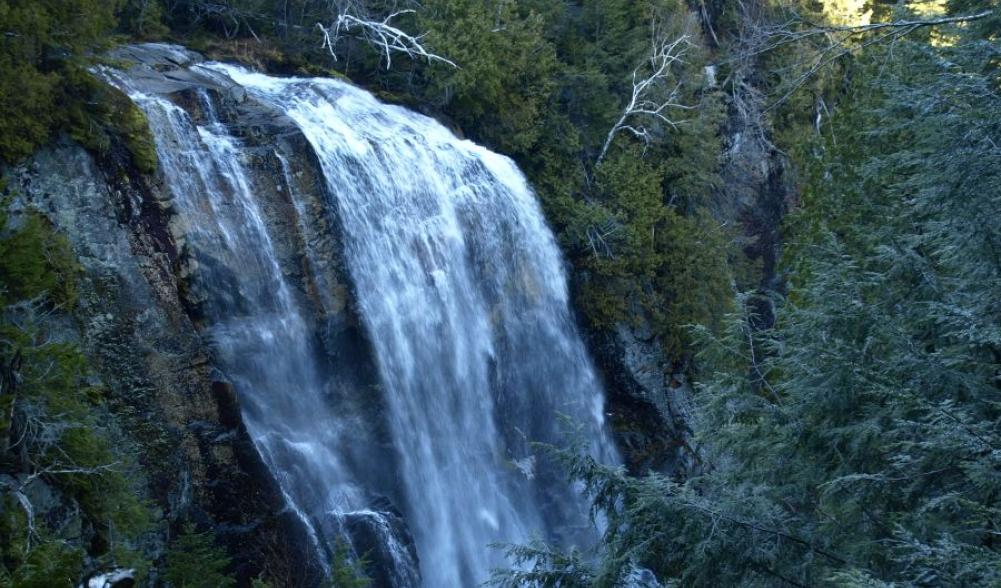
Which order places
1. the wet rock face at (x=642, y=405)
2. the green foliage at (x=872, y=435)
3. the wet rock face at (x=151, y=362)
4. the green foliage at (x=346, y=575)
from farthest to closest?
the wet rock face at (x=642, y=405) → the wet rock face at (x=151, y=362) → the green foliage at (x=346, y=575) → the green foliage at (x=872, y=435)

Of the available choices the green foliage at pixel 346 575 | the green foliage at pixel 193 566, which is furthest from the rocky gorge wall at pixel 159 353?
the green foliage at pixel 346 575

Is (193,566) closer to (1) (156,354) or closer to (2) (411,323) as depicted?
(1) (156,354)

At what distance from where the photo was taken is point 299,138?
44.6ft

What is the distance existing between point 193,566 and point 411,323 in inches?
240

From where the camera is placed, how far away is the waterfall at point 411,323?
11.9 metres

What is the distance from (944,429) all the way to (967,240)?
5.68ft

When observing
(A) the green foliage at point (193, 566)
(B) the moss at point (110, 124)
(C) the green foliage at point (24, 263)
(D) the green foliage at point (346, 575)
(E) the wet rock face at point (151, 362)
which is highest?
(B) the moss at point (110, 124)

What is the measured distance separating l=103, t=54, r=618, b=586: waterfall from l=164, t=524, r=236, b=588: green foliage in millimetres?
1845

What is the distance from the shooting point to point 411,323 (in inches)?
567

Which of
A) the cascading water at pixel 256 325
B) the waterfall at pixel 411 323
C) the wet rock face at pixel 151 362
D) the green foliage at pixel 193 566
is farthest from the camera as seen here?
the waterfall at pixel 411 323

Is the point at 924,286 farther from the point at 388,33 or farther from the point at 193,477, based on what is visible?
the point at 388,33

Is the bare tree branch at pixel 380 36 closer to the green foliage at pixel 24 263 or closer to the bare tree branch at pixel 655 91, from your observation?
the bare tree branch at pixel 655 91

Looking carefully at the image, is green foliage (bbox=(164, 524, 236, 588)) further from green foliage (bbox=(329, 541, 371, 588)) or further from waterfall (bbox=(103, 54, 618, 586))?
waterfall (bbox=(103, 54, 618, 586))

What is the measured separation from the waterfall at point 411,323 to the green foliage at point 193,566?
6.05 feet
